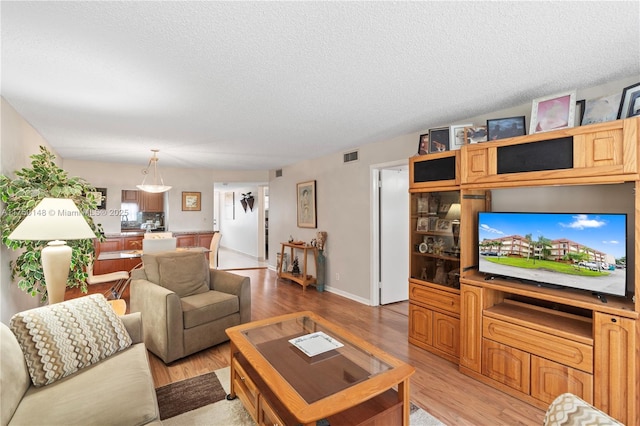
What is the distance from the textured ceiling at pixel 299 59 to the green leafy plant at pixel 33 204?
0.62m

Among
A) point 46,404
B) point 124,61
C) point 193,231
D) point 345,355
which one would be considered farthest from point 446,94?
point 193,231

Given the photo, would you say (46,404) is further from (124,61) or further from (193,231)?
(193,231)

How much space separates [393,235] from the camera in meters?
4.59

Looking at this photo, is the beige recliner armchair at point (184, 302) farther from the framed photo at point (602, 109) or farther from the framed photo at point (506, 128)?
the framed photo at point (602, 109)

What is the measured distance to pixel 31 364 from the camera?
161cm

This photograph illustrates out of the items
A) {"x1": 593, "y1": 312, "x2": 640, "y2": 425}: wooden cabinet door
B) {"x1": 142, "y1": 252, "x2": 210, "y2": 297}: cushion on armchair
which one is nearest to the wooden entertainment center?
{"x1": 593, "y1": 312, "x2": 640, "y2": 425}: wooden cabinet door

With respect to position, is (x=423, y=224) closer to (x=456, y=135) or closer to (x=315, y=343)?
(x=456, y=135)

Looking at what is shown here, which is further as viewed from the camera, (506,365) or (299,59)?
(506,365)

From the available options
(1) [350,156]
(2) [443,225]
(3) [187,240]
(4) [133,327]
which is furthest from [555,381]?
(3) [187,240]

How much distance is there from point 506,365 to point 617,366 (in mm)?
652

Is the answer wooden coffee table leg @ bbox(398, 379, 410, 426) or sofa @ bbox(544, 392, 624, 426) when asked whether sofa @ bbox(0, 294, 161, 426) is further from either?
sofa @ bbox(544, 392, 624, 426)

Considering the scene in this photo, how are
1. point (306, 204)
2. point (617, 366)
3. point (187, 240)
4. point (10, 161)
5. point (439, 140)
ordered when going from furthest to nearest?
1. point (187, 240)
2. point (306, 204)
3. point (439, 140)
4. point (10, 161)
5. point (617, 366)

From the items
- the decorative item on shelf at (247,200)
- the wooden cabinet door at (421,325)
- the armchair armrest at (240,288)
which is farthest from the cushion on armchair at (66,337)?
the decorative item on shelf at (247,200)

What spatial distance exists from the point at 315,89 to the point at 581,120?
79.9 inches
